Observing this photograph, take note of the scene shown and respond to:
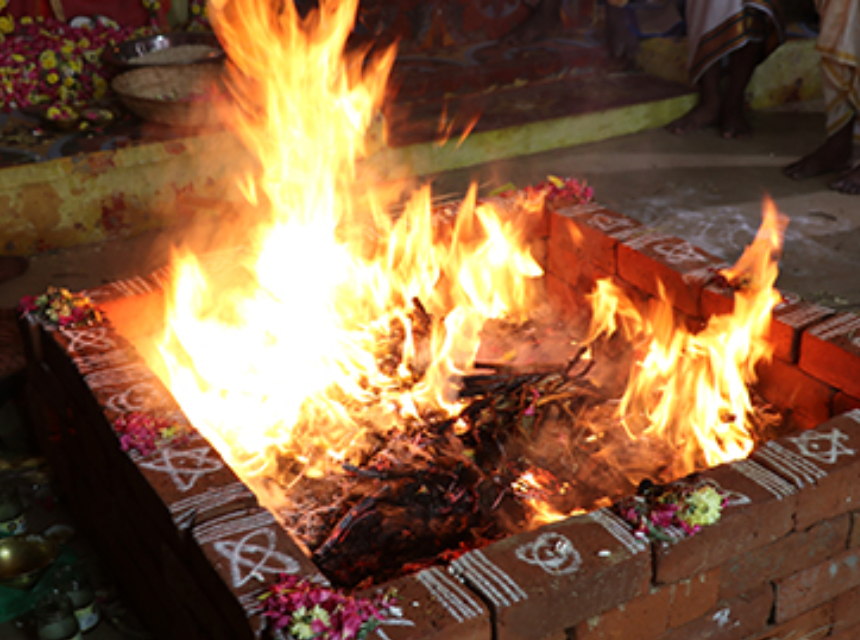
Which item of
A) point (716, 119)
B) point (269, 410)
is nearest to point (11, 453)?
point (269, 410)

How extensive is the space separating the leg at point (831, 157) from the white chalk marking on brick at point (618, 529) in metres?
4.86

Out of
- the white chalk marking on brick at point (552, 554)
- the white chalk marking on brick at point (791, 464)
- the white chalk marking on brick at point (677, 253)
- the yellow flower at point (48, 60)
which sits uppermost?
the yellow flower at point (48, 60)

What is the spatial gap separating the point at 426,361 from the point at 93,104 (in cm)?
407

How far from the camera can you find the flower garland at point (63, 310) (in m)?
3.47

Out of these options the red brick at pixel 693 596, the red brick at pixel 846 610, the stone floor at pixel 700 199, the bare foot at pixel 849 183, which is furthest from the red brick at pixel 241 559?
the bare foot at pixel 849 183

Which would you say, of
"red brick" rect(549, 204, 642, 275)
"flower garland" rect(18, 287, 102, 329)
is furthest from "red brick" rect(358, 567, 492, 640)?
"red brick" rect(549, 204, 642, 275)

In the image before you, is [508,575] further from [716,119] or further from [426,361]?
[716,119]

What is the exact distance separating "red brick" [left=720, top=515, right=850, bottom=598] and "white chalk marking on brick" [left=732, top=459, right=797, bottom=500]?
175 mm

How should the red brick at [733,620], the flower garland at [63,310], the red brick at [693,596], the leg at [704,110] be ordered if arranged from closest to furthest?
the red brick at [693,596] < the red brick at [733,620] < the flower garland at [63,310] < the leg at [704,110]

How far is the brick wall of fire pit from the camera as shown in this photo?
219 cm

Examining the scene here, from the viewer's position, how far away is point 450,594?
214 centimetres

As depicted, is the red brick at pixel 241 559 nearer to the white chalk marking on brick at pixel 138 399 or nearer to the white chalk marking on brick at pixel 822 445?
the white chalk marking on brick at pixel 138 399

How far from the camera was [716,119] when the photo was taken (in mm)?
7660

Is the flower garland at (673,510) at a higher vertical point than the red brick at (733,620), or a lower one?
higher
